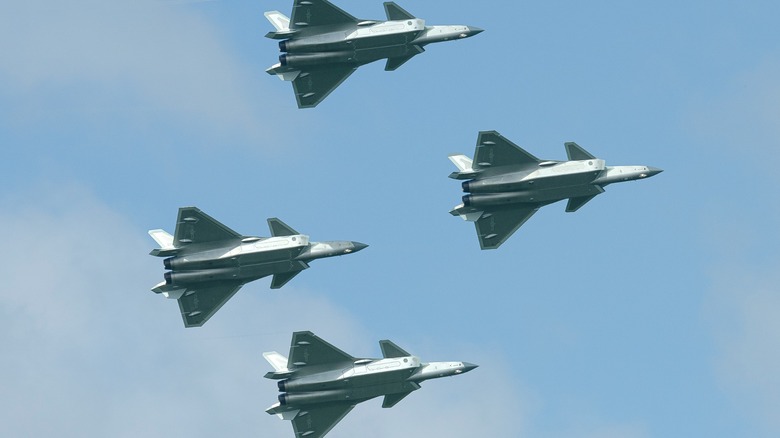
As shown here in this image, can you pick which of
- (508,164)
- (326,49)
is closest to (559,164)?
(508,164)

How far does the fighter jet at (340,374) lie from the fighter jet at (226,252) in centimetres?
535

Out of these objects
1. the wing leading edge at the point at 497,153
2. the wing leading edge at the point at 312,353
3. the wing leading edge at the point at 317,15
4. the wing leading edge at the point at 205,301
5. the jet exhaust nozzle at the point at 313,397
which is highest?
the wing leading edge at the point at 317,15

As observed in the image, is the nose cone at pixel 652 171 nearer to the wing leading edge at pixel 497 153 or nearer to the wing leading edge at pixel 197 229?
the wing leading edge at pixel 497 153

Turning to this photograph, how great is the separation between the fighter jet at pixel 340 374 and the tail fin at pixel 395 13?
23318 millimetres

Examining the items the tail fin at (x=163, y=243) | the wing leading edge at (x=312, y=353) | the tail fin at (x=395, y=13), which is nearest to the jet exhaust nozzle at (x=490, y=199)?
the tail fin at (x=395, y=13)

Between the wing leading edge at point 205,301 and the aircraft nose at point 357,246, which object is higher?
the aircraft nose at point 357,246

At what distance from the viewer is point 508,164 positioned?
199m

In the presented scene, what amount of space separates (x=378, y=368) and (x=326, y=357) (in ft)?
12.6

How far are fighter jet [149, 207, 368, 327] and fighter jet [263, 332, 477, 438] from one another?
17.6 feet

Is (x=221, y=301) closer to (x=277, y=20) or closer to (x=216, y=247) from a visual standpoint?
(x=216, y=247)

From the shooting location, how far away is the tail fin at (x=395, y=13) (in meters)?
198

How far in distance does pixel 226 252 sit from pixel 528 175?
73.5 feet

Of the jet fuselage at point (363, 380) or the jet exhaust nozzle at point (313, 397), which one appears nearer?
the jet fuselage at point (363, 380)

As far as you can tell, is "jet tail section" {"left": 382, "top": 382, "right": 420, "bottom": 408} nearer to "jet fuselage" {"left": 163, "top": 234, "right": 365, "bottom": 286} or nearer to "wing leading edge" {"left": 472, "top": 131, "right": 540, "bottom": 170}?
"jet fuselage" {"left": 163, "top": 234, "right": 365, "bottom": 286}
